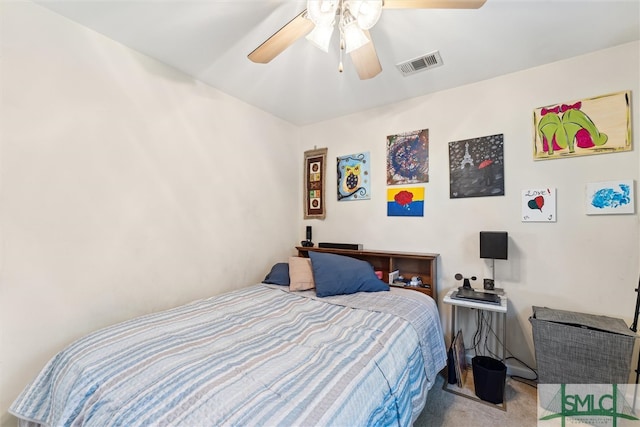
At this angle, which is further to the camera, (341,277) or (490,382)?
(341,277)

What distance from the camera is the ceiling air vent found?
1990 mm

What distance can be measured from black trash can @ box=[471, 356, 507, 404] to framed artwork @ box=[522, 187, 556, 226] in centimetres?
117

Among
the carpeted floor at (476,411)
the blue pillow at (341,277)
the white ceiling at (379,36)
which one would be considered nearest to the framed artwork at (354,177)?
the white ceiling at (379,36)

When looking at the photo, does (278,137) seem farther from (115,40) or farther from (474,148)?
(474,148)

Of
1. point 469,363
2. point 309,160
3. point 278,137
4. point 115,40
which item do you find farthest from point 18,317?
point 469,363

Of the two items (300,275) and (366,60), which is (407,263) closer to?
(300,275)

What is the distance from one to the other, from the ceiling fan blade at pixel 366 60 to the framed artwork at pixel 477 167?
121cm

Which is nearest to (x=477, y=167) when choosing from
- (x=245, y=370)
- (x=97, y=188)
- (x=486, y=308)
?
(x=486, y=308)

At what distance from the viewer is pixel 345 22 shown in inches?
55.9

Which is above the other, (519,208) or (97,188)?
(97,188)

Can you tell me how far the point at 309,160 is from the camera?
3.38 meters

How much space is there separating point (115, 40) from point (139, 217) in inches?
49.1

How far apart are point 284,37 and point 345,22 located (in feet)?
1.12

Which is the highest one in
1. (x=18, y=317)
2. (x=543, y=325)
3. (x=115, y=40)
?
(x=115, y=40)
